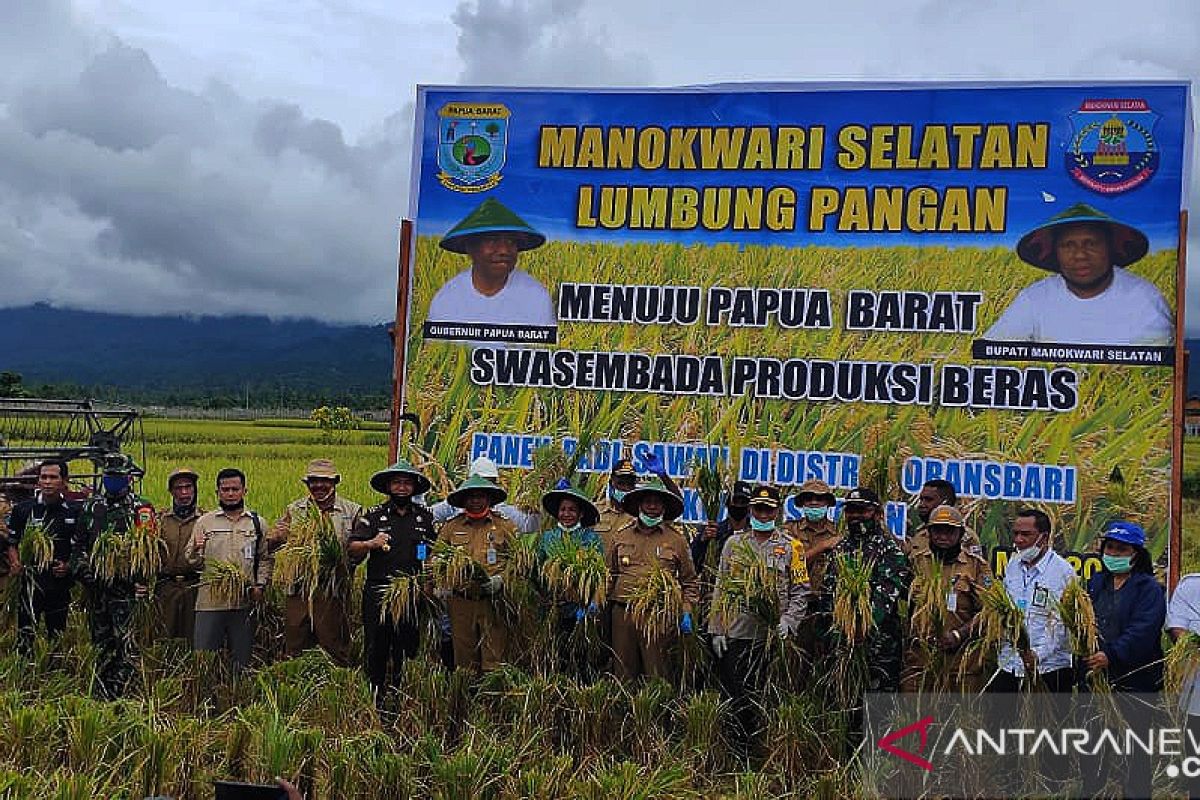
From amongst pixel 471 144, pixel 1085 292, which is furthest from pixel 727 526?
pixel 471 144

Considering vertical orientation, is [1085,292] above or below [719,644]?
above

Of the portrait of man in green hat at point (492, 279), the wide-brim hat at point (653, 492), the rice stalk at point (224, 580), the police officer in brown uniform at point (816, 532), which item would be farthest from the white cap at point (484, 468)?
the police officer in brown uniform at point (816, 532)

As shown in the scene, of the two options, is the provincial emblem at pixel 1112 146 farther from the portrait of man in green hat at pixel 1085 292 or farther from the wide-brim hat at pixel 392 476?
the wide-brim hat at pixel 392 476

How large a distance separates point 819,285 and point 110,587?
509 cm

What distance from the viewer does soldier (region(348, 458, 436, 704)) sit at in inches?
250

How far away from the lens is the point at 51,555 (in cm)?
684

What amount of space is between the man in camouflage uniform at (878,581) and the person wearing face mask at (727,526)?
38.8 inches

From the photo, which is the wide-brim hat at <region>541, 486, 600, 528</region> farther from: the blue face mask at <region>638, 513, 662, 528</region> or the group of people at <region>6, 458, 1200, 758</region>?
the blue face mask at <region>638, 513, 662, 528</region>

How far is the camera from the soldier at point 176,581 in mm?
6832

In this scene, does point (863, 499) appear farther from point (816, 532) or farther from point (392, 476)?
point (392, 476)

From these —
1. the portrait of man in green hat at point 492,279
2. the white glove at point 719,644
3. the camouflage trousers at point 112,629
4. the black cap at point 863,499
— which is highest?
the portrait of man in green hat at point 492,279

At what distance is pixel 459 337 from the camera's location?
849 centimetres

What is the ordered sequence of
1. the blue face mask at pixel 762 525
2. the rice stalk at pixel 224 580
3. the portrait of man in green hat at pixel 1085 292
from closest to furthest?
the blue face mask at pixel 762 525
the rice stalk at pixel 224 580
the portrait of man in green hat at pixel 1085 292

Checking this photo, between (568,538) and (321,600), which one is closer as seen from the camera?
(568,538)
